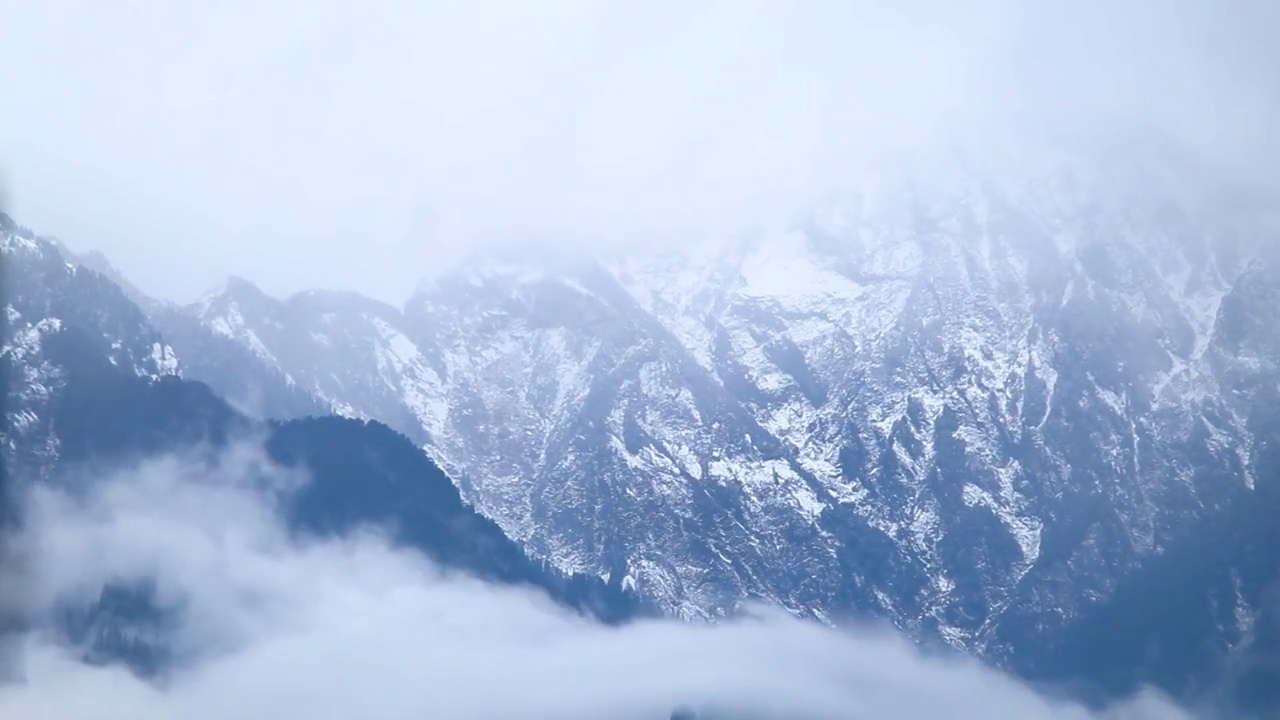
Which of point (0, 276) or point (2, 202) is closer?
point (2, 202)

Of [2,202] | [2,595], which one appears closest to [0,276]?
[2,202]

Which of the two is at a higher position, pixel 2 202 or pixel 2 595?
pixel 2 202

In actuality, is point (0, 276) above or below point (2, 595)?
above

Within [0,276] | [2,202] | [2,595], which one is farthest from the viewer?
[2,595]

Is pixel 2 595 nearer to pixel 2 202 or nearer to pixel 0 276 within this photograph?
pixel 0 276

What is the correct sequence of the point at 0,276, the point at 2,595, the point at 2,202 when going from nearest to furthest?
the point at 2,202
the point at 0,276
the point at 2,595
